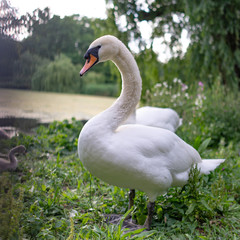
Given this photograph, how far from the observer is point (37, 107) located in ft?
12.9

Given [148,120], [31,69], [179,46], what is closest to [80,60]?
[179,46]

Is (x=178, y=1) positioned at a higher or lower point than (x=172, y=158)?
higher

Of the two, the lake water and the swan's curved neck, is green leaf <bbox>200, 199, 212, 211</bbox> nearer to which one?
the swan's curved neck

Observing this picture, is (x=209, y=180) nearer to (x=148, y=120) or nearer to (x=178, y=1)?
(x=148, y=120)

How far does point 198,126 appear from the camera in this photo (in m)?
5.20

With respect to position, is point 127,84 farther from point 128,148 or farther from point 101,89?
point 101,89

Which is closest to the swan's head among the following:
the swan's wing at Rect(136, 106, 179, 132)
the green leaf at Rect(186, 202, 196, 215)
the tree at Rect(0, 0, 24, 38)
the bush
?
the tree at Rect(0, 0, 24, 38)

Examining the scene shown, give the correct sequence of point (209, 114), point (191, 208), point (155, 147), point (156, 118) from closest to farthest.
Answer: point (155, 147) → point (191, 208) → point (156, 118) → point (209, 114)

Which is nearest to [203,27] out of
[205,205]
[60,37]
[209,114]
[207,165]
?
[209,114]

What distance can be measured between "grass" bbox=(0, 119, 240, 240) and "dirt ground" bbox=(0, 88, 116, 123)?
0.26 m

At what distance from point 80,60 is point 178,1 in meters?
3.05

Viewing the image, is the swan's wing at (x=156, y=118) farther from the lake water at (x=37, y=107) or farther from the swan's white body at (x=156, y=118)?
the lake water at (x=37, y=107)

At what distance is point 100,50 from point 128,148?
75 cm

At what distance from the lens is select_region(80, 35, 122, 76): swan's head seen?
82.0 inches
